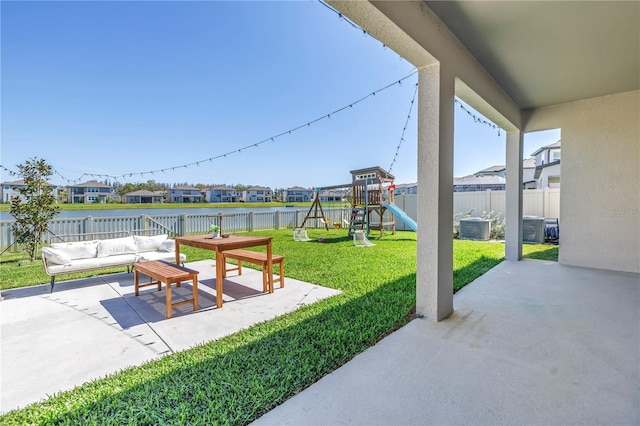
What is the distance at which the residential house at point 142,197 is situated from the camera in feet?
44.7

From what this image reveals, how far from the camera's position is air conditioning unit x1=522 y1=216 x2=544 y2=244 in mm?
8156

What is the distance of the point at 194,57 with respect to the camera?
364 inches

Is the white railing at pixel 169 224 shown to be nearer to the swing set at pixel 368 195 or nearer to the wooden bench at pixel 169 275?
the wooden bench at pixel 169 275

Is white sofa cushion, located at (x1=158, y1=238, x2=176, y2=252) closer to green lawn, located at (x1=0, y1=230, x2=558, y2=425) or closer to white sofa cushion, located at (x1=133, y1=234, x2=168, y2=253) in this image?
white sofa cushion, located at (x1=133, y1=234, x2=168, y2=253)

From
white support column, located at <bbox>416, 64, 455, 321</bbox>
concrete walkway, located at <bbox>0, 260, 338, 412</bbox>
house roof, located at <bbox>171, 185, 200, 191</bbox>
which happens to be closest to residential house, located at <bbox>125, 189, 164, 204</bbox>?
house roof, located at <bbox>171, 185, 200, 191</bbox>

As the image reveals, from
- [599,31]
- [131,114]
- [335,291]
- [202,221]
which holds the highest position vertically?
[131,114]

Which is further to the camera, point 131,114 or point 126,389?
point 131,114

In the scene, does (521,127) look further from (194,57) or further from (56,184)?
(56,184)

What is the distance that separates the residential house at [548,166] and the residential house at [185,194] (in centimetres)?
1872

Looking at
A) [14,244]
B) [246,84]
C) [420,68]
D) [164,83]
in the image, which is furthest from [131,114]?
[420,68]

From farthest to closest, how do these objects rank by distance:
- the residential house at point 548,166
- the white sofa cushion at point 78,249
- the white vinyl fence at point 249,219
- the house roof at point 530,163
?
the house roof at point 530,163, the residential house at point 548,166, the white vinyl fence at point 249,219, the white sofa cushion at point 78,249

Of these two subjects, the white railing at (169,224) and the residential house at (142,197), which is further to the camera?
the residential house at (142,197)

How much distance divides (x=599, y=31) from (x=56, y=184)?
32.7ft

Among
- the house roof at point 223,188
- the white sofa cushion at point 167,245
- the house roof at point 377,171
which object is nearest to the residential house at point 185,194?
the house roof at point 223,188
